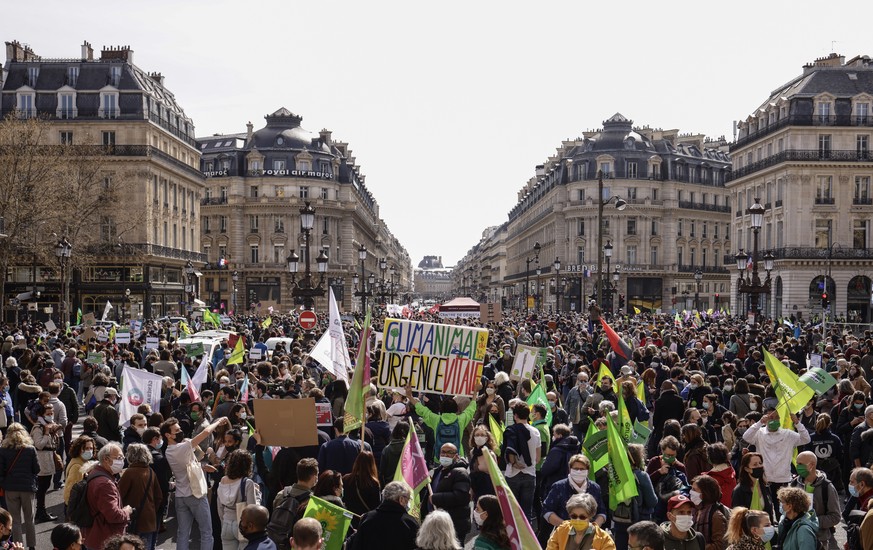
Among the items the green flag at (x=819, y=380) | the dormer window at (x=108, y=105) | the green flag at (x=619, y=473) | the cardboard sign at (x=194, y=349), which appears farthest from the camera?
the dormer window at (x=108, y=105)

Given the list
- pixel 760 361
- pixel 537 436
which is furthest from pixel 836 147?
pixel 537 436

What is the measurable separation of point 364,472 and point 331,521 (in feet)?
4.31

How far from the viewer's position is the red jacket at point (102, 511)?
26.0 ft

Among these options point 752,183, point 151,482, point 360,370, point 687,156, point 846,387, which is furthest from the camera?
point 687,156

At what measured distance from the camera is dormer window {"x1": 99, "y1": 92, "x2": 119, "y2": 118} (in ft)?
187

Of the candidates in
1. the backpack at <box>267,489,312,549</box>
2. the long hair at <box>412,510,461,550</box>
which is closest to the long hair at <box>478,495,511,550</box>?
the long hair at <box>412,510,461,550</box>

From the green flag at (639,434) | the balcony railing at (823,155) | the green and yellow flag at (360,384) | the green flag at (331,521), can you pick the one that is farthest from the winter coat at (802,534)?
the balcony railing at (823,155)

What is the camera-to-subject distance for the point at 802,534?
6828 millimetres

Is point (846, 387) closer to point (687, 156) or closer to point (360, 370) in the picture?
point (360, 370)

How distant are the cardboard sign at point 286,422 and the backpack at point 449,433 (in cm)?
238

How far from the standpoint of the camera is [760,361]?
1930 cm

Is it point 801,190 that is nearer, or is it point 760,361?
point 760,361

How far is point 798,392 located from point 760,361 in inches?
326

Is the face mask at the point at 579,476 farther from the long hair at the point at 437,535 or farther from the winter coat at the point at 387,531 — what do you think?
the long hair at the point at 437,535
